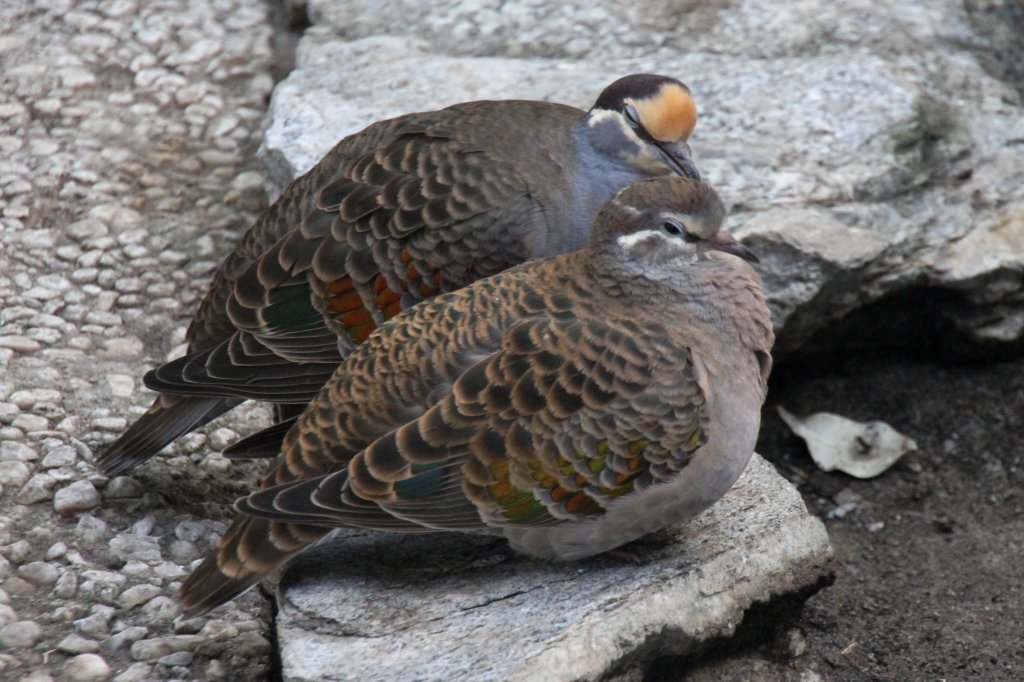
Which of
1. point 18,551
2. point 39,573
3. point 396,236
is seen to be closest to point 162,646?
point 39,573

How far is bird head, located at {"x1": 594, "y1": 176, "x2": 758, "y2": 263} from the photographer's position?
342cm

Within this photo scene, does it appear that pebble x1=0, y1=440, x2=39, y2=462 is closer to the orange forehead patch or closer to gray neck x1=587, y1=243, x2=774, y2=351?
gray neck x1=587, y1=243, x2=774, y2=351

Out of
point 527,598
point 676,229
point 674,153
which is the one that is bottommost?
point 527,598

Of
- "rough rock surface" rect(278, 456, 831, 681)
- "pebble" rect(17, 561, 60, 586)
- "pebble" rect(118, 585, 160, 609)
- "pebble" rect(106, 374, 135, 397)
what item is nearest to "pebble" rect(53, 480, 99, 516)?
"pebble" rect(17, 561, 60, 586)

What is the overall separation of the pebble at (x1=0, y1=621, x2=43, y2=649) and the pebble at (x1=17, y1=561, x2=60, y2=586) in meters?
0.16

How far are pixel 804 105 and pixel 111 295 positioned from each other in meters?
2.63

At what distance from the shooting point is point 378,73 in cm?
545

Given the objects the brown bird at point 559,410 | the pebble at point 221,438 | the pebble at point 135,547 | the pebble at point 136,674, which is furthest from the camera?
the pebble at point 221,438

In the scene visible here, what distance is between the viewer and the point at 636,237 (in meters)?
3.43

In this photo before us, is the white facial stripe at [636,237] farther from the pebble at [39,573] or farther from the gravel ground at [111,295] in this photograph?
the pebble at [39,573]

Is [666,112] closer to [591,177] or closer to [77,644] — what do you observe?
[591,177]

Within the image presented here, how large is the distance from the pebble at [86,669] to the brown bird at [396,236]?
704 mm

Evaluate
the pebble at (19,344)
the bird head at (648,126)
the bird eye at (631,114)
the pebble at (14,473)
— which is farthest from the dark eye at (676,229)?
the pebble at (19,344)

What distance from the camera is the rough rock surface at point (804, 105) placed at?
183 inches
